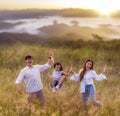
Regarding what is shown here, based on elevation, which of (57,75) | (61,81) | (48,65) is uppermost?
(48,65)

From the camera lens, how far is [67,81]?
49.8ft

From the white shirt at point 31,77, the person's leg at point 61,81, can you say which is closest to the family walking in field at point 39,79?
the white shirt at point 31,77

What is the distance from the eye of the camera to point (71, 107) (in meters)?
10.8

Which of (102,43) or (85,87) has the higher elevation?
(85,87)

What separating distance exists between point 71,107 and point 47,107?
1.00 metres

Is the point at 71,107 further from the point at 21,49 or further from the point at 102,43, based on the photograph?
the point at 102,43

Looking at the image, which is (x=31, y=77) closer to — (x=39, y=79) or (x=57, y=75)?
(x=39, y=79)

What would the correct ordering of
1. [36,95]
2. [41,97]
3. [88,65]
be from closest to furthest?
[88,65] → [41,97] → [36,95]

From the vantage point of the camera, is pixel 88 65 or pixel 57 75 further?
pixel 57 75

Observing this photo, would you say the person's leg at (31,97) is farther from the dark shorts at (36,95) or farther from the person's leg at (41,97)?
the person's leg at (41,97)

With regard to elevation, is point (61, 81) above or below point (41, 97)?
above

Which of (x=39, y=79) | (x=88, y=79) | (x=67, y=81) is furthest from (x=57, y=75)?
(x=67, y=81)

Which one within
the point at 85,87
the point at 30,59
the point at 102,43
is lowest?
the point at 102,43

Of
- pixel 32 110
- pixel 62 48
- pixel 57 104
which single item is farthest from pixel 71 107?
pixel 62 48
